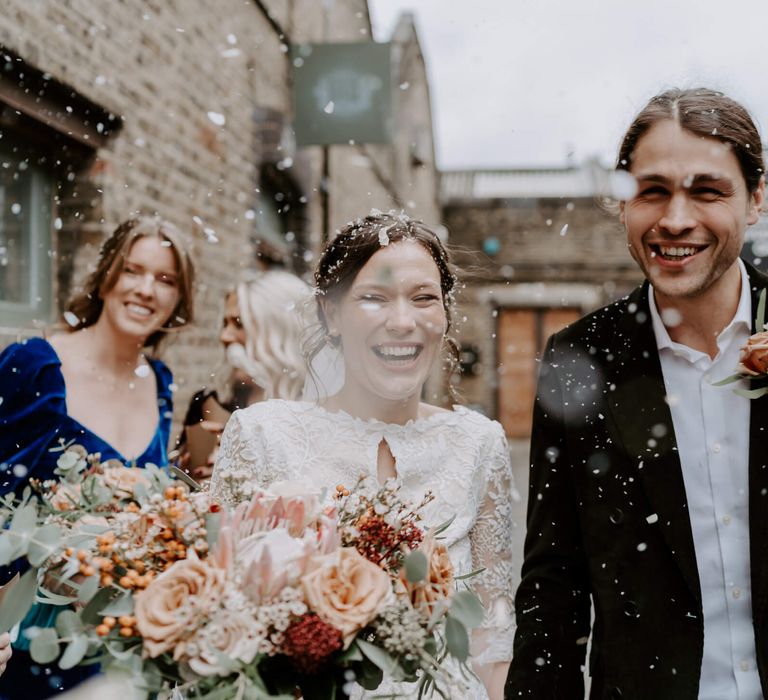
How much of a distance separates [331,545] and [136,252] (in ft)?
6.11

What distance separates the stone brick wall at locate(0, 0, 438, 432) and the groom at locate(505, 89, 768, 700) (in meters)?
0.89

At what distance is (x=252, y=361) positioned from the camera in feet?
11.4

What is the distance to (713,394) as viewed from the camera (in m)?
1.89

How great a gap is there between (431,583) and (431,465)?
2.60 feet

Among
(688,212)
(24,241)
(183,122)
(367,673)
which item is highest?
(183,122)

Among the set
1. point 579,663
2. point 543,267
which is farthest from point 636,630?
point 543,267

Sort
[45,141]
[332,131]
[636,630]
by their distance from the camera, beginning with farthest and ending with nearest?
[332,131], [45,141], [636,630]

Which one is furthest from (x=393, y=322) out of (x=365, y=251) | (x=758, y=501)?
(x=758, y=501)

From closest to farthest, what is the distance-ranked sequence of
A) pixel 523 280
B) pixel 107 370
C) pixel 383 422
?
1. pixel 383 422
2. pixel 107 370
3. pixel 523 280

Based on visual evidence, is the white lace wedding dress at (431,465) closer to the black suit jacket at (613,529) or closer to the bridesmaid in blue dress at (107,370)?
the black suit jacket at (613,529)

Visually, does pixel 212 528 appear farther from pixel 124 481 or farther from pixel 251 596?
pixel 124 481

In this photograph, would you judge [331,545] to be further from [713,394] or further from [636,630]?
[713,394]

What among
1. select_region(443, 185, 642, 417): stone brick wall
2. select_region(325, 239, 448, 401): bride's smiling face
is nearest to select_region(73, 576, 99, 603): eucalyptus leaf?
select_region(325, 239, 448, 401): bride's smiling face

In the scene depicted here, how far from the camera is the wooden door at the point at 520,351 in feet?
57.0
